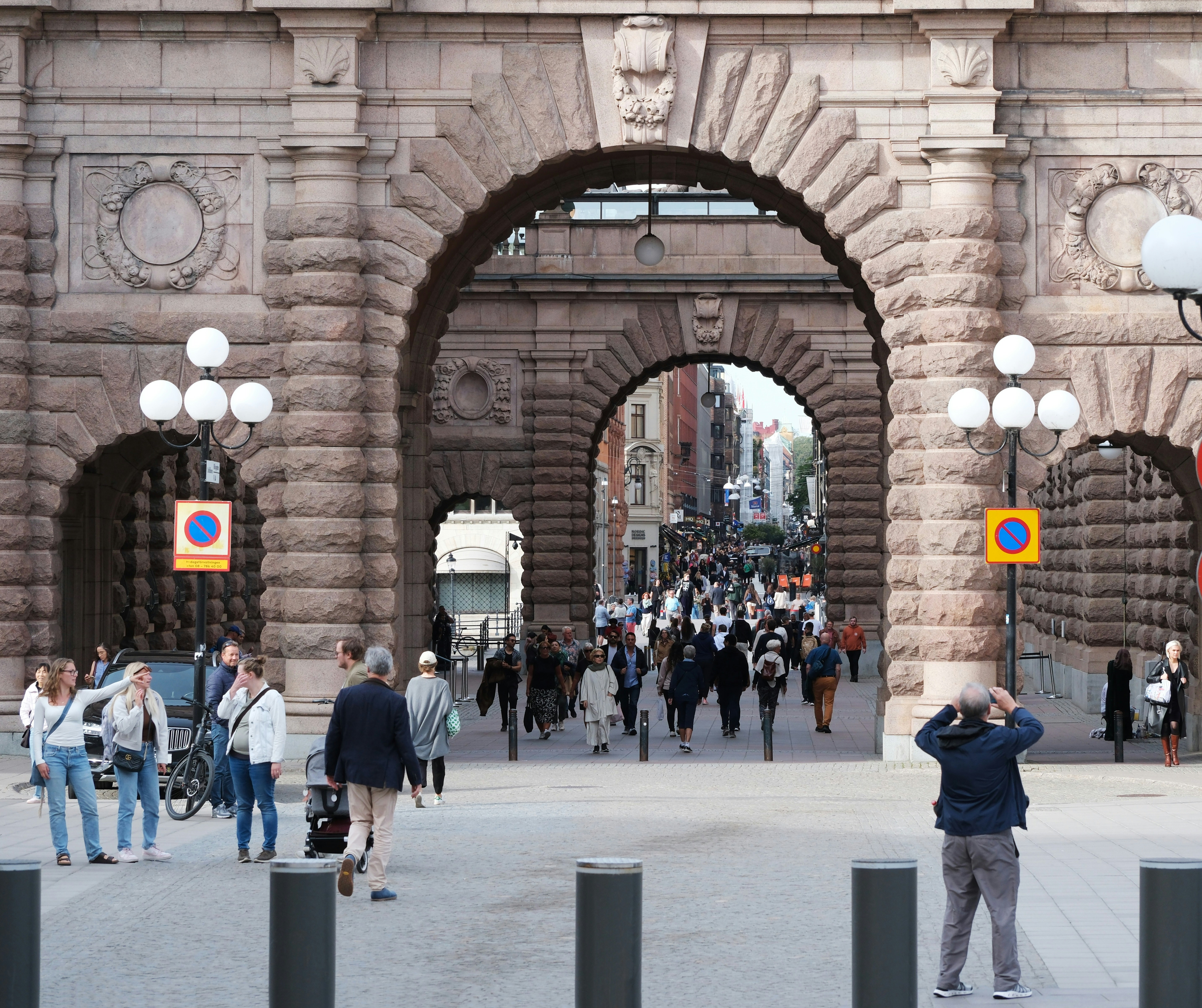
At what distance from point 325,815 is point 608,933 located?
662 centimetres

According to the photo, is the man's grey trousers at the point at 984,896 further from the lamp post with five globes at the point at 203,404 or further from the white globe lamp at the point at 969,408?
the white globe lamp at the point at 969,408

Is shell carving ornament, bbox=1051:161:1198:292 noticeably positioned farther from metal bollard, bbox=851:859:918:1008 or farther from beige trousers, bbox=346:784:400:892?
metal bollard, bbox=851:859:918:1008

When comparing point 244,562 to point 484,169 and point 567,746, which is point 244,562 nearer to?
point 567,746

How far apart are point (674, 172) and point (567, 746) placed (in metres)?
8.22

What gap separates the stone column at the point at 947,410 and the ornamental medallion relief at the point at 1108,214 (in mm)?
861

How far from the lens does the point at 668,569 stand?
10631 cm

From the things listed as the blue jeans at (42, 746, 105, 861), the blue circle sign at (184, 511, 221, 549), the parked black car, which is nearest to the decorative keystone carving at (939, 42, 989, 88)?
the blue circle sign at (184, 511, 221, 549)

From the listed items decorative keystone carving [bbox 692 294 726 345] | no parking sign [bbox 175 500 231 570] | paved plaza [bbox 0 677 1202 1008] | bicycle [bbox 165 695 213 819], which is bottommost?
paved plaza [bbox 0 677 1202 1008]

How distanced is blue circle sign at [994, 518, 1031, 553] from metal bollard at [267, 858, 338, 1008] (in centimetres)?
1232

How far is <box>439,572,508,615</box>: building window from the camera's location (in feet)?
209

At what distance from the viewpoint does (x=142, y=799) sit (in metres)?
14.2

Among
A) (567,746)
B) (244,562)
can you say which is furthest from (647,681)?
(567,746)

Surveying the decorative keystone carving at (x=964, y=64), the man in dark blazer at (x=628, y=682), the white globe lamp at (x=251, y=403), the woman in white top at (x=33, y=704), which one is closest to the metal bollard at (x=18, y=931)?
the woman in white top at (x=33, y=704)

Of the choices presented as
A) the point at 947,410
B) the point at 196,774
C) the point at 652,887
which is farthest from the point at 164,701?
the point at 947,410
